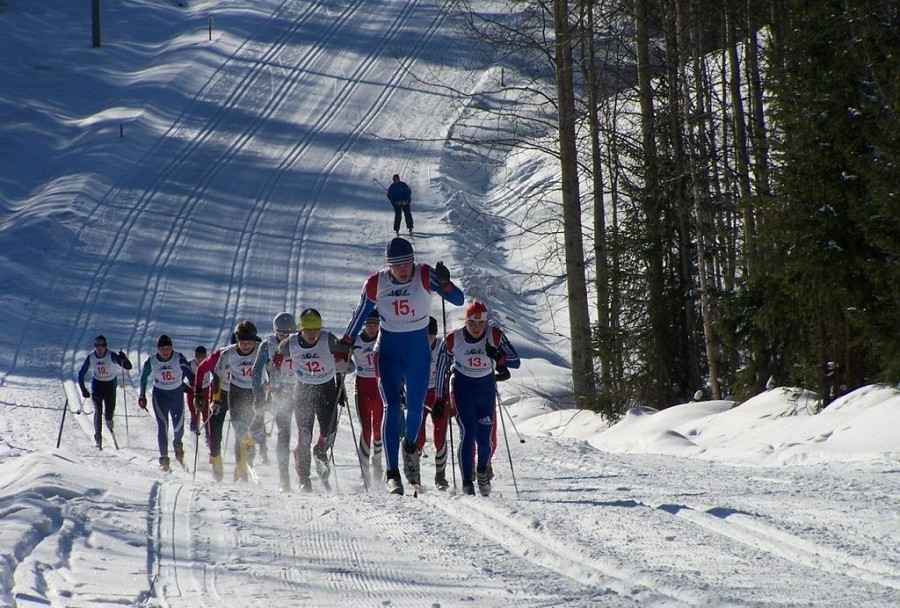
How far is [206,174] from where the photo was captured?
124 ft

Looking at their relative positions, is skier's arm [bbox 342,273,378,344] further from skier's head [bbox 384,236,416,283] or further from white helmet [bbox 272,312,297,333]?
white helmet [bbox 272,312,297,333]

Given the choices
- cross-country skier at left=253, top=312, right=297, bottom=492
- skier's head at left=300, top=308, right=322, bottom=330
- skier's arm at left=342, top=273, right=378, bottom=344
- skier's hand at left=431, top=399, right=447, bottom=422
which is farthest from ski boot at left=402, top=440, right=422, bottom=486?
cross-country skier at left=253, top=312, right=297, bottom=492

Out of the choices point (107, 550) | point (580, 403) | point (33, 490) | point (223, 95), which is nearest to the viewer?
point (107, 550)

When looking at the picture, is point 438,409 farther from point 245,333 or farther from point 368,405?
point 245,333

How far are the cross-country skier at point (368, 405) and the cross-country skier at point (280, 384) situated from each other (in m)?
0.84

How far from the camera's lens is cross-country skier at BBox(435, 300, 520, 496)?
32.6ft

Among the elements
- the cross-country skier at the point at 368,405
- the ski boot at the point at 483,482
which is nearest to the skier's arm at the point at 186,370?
the cross-country skier at the point at 368,405

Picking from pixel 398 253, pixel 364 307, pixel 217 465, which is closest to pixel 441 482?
pixel 364 307

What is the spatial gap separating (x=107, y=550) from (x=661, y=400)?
1412 cm

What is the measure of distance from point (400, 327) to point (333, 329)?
18.8 meters

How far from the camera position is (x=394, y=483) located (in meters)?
8.97

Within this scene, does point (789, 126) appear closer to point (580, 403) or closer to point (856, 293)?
point (856, 293)

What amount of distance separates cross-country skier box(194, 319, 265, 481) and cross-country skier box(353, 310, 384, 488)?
2.27 m

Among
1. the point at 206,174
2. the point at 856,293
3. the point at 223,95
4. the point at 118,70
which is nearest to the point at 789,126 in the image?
the point at 856,293
